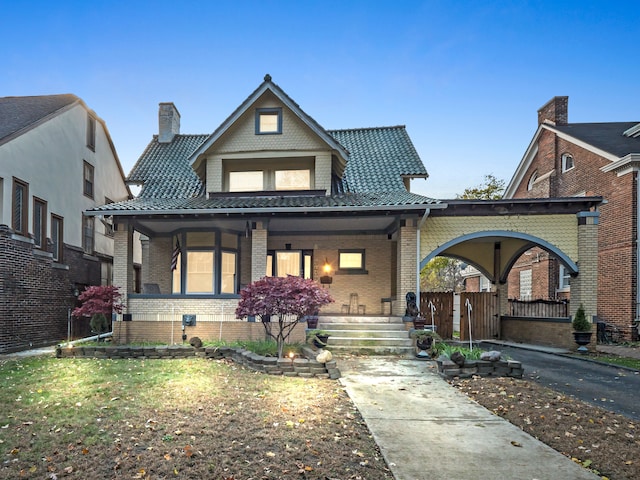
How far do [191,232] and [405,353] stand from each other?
8.11 meters

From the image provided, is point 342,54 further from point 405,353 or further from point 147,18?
point 405,353

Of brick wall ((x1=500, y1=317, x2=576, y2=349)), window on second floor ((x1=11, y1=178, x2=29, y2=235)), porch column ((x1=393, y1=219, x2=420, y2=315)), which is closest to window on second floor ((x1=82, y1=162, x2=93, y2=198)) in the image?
window on second floor ((x1=11, y1=178, x2=29, y2=235))

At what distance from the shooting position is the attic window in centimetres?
1408

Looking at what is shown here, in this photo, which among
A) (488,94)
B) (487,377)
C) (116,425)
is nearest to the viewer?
(116,425)

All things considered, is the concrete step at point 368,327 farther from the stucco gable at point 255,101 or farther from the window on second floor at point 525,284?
the window on second floor at point 525,284

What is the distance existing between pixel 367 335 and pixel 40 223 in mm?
12187

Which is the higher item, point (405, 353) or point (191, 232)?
point (191, 232)

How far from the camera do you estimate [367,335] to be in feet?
37.3

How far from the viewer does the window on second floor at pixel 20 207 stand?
12.8 m

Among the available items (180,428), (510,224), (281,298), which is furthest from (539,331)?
(180,428)

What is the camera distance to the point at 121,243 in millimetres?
12672

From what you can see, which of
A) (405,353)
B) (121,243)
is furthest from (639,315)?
(121,243)

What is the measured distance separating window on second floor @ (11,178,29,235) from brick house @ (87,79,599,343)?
2728 mm

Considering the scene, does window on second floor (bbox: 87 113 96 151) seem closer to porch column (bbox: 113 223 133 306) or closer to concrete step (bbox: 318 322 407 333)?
porch column (bbox: 113 223 133 306)
